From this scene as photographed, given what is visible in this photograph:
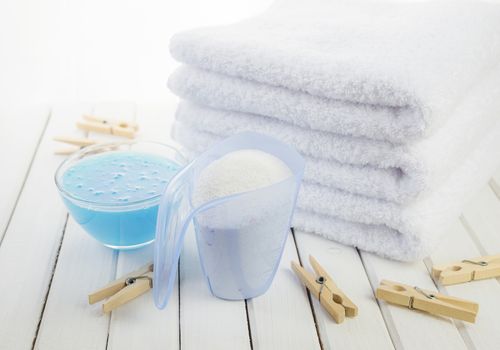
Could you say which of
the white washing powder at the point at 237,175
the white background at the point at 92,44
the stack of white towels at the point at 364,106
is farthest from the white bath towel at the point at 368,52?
the white background at the point at 92,44

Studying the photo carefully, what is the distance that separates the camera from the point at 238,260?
67cm

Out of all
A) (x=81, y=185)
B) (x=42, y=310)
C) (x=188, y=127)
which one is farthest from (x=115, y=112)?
(x=42, y=310)

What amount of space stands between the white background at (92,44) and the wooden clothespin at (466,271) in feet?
2.18

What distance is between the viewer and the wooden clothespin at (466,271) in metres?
0.72

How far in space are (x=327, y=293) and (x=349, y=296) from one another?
0.03 metres

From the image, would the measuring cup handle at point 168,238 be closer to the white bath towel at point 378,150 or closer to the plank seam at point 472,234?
the white bath towel at point 378,150

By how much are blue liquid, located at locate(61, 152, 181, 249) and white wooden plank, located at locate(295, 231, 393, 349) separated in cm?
16

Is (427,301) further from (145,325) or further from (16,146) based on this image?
(16,146)

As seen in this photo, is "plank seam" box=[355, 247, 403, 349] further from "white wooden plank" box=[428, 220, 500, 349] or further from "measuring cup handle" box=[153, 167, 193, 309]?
"measuring cup handle" box=[153, 167, 193, 309]

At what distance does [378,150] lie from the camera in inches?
28.5

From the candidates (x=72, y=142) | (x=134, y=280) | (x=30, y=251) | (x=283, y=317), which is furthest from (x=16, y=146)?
(x=283, y=317)

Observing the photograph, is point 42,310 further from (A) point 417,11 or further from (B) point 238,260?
(A) point 417,11

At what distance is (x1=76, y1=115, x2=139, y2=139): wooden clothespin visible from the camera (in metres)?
1.00

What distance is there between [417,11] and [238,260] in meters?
0.42
